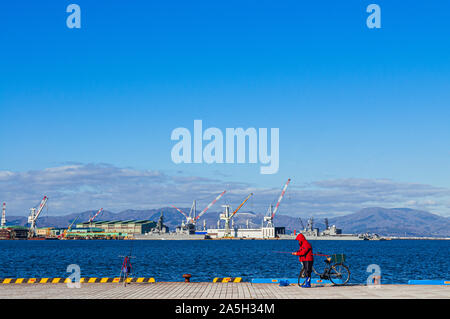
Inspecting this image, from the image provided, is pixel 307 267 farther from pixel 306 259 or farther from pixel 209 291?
pixel 209 291

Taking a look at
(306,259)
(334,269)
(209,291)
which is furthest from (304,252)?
(209,291)

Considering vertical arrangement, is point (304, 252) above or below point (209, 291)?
above

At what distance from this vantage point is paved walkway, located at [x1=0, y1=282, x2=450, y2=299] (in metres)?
23.9

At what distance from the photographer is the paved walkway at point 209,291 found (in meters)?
23.9

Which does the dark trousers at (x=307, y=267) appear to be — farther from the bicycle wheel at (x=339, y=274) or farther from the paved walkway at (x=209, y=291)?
the bicycle wheel at (x=339, y=274)

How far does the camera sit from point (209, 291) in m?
26.9

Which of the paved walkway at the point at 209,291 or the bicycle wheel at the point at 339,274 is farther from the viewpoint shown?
the bicycle wheel at the point at 339,274

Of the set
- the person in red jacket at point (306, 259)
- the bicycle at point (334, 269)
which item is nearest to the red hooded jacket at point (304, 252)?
the person in red jacket at point (306, 259)

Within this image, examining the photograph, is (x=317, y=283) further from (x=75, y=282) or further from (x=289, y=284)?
(x=75, y=282)

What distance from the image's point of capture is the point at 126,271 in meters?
31.4

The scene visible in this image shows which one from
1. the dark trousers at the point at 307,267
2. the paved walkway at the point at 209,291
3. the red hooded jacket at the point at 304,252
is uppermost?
the red hooded jacket at the point at 304,252

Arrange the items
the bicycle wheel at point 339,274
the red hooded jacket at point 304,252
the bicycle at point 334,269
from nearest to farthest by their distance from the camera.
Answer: the red hooded jacket at point 304,252
the bicycle at point 334,269
the bicycle wheel at point 339,274
